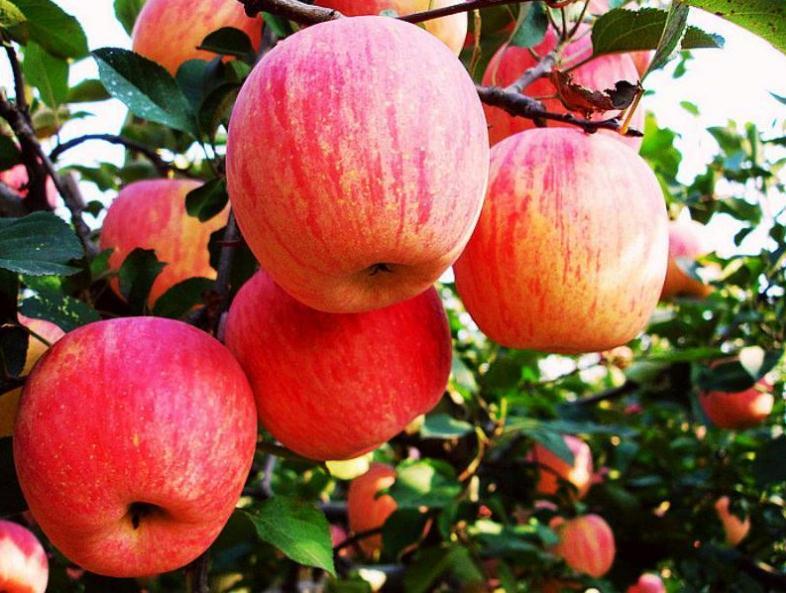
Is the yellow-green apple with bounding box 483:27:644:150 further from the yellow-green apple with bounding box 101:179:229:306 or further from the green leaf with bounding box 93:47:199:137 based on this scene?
the yellow-green apple with bounding box 101:179:229:306

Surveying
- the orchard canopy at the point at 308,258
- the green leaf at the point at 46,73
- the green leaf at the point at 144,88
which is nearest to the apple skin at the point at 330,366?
the orchard canopy at the point at 308,258

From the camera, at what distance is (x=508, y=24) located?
59.6 inches

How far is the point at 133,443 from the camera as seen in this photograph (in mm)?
847

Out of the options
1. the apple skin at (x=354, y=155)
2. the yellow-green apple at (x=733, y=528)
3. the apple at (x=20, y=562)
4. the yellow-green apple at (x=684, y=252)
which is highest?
the apple skin at (x=354, y=155)

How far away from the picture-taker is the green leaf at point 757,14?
86cm

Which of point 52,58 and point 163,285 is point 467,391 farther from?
point 52,58

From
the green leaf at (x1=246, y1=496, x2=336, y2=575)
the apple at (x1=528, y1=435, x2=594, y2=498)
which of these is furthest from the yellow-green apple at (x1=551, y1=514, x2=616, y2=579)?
the green leaf at (x1=246, y1=496, x2=336, y2=575)

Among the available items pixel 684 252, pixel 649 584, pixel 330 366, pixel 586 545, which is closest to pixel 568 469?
pixel 586 545

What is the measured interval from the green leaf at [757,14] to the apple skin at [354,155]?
0.98 ft

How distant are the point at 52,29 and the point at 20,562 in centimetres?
97

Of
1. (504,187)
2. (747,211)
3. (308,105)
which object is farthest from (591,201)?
(747,211)

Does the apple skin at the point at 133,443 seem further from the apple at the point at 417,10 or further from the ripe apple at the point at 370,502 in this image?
the ripe apple at the point at 370,502

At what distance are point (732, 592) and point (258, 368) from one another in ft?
5.98

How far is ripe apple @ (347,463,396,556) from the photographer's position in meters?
2.25
